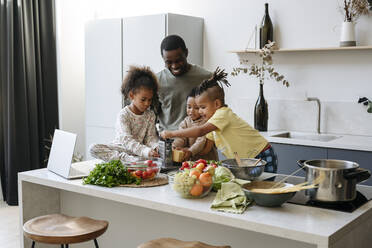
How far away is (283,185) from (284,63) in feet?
7.58

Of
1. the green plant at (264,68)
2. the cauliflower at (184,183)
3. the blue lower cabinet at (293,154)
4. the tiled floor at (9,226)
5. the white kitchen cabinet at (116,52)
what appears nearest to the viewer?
the cauliflower at (184,183)

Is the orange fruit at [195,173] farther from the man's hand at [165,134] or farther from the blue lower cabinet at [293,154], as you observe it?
the blue lower cabinet at [293,154]

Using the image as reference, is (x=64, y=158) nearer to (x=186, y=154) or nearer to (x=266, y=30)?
(x=186, y=154)

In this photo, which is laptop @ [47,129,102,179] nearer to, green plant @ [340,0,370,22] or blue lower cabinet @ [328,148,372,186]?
blue lower cabinet @ [328,148,372,186]

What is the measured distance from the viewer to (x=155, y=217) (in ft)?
8.39

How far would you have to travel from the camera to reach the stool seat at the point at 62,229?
214 cm

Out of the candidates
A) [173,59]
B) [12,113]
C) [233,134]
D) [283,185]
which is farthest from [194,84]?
[12,113]

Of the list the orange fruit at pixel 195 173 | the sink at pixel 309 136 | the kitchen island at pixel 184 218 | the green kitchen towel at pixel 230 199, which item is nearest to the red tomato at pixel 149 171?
the kitchen island at pixel 184 218

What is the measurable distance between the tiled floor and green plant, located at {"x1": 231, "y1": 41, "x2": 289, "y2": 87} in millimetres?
2234

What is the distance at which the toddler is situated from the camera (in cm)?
296

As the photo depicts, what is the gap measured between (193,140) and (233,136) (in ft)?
0.86

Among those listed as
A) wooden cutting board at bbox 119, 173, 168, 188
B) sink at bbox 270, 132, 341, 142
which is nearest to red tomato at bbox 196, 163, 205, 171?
wooden cutting board at bbox 119, 173, 168, 188

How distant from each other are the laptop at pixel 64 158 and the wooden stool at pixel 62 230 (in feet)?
0.90

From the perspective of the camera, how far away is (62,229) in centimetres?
224
